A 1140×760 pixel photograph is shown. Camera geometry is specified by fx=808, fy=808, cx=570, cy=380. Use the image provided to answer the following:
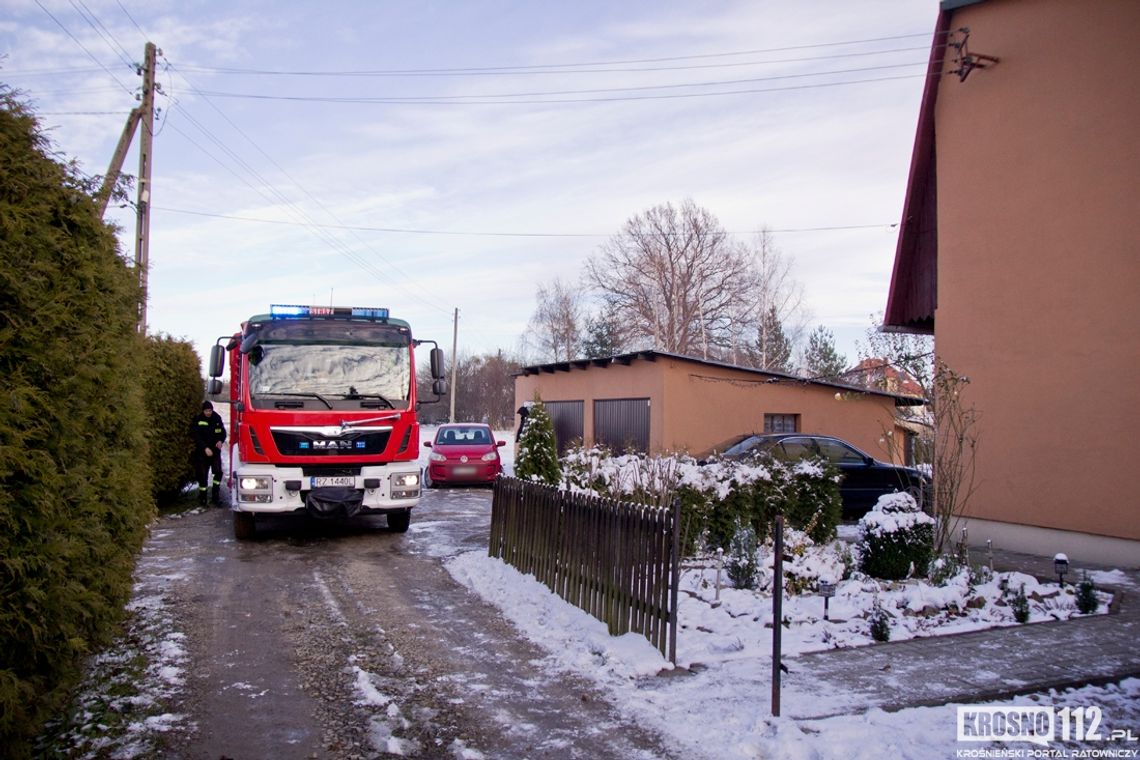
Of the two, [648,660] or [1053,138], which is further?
[1053,138]

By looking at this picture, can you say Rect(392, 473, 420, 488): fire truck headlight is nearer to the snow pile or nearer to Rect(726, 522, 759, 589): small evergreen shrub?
Rect(726, 522, 759, 589): small evergreen shrub

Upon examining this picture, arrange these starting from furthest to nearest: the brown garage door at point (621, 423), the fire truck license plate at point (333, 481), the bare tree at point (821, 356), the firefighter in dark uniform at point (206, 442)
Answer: the bare tree at point (821, 356) < the brown garage door at point (621, 423) < the firefighter in dark uniform at point (206, 442) < the fire truck license plate at point (333, 481)

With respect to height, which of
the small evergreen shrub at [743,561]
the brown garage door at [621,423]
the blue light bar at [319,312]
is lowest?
the small evergreen shrub at [743,561]

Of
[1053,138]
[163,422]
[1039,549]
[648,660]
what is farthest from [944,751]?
[163,422]

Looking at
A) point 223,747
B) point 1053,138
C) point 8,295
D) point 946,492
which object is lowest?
point 223,747

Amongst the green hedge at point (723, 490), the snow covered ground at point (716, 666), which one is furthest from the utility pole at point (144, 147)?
the green hedge at point (723, 490)

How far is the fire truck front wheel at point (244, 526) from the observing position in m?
11.1

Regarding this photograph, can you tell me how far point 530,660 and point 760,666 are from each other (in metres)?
1.70

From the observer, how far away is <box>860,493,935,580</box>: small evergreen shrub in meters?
8.41

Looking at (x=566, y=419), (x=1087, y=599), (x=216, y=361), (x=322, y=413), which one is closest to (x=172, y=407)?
(x=216, y=361)

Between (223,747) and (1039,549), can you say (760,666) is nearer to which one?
(223,747)

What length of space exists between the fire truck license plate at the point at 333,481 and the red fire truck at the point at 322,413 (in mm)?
13

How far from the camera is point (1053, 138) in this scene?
1066 cm

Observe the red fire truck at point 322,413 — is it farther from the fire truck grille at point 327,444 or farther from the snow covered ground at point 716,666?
the snow covered ground at point 716,666
